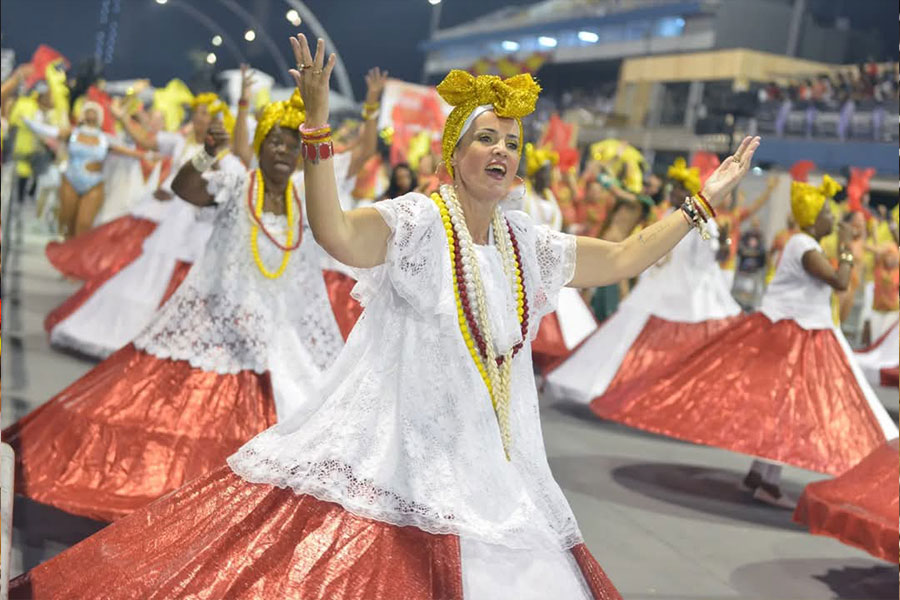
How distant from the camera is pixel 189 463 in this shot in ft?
14.3

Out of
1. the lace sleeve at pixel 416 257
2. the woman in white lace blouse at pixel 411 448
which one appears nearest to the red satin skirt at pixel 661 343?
the woman in white lace blouse at pixel 411 448

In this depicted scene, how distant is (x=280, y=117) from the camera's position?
4.86 meters

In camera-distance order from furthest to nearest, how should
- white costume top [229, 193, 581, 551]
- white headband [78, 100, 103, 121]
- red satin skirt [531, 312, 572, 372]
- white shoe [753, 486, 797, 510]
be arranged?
1. white headband [78, 100, 103, 121]
2. red satin skirt [531, 312, 572, 372]
3. white shoe [753, 486, 797, 510]
4. white costume top [229, 193, 581, 551]

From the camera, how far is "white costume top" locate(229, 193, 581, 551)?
9.24 feet

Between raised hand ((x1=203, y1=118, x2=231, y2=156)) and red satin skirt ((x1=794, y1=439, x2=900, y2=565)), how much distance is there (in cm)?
297

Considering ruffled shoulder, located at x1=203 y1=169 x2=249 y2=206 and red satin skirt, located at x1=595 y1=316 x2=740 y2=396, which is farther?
red satin skirt, located at x1=595 y1=316 x2=740 y2=396

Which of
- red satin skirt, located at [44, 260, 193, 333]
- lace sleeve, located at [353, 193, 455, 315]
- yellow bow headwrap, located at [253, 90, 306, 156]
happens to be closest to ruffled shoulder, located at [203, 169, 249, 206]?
yellow bow headwrap, located at [253, 90, 306, 156]

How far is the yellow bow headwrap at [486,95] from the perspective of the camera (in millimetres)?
3125

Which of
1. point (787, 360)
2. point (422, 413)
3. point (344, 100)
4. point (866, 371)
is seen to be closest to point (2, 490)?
point (422, 413)

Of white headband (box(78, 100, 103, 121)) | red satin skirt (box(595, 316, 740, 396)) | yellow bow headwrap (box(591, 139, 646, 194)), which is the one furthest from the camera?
white headband (box(78, 100, 103, 121))

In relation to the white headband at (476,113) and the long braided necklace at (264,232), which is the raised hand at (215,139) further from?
the white headband at (476,113)

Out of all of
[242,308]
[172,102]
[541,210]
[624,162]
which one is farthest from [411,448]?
[172,102]

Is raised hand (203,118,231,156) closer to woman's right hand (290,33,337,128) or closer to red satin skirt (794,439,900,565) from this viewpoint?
woman's right hand (290,33,337,128)

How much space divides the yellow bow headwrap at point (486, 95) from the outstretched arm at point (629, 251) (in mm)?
404
